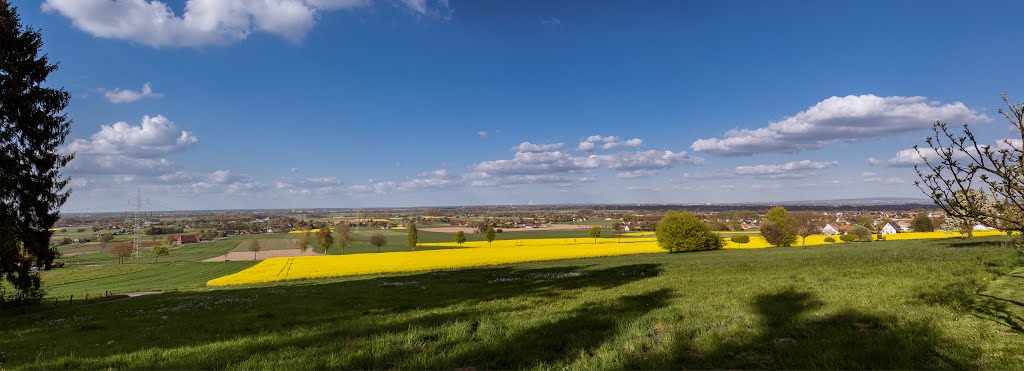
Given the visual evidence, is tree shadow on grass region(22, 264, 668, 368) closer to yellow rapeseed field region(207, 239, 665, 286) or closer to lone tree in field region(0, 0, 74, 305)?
lone tree in field region(0, 0, 74, 305)

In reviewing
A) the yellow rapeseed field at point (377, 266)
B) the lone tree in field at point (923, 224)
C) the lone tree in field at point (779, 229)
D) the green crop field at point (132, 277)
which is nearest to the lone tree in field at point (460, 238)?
the yellow rapeseed field at point (377, 266)

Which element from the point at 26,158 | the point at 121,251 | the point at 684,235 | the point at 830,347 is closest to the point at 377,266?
the point at 26,158

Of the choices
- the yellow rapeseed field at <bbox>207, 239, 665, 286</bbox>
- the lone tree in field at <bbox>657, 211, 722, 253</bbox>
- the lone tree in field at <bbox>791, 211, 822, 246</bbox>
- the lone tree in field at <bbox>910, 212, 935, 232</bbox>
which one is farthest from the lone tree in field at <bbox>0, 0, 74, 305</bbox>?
the lone tree in field at <bbox>910, 212, 935, 232</bbox>

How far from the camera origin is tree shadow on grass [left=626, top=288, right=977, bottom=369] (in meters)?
5.46

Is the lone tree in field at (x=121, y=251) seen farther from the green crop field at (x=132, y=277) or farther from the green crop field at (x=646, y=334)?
the green crop field at (x=646, y=334)

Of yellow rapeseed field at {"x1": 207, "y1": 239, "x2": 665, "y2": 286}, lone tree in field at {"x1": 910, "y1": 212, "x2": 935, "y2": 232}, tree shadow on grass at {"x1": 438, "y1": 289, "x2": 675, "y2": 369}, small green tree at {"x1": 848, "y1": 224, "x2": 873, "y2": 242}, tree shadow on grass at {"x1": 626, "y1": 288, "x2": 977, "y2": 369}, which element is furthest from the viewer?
lone tree in field at {"x1": 910, "y1": 212, "x2": 935, "y2": 232}

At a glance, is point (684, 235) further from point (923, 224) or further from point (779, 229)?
point (923, 224)

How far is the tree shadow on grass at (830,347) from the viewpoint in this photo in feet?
17.9

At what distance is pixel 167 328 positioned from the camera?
1299 cm

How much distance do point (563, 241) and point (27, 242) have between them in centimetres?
8597

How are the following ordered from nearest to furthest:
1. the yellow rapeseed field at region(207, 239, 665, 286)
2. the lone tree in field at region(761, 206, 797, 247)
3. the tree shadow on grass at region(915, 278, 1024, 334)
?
the tree shadow on grass at region(915, 278, 1024, 334), the yellow rapeseed field at region(207, 239, 665, 286), the lone tree in field at region(761, 206, 797, 247)

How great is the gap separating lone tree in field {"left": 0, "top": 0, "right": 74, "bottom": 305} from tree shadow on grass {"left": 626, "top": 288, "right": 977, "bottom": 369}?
2880 cm

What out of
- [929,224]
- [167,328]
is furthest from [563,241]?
[167,328]

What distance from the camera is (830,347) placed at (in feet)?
19.7
